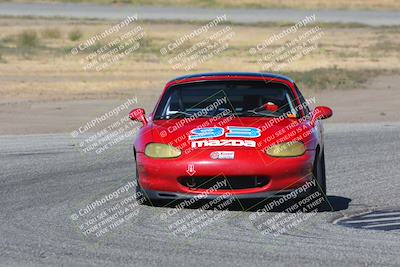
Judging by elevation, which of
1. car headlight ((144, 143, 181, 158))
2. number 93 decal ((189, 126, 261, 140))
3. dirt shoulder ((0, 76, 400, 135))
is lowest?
dirt shoulder ((0, 76, 400, 135))

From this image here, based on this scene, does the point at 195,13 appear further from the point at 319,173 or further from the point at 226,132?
the point at 226,132

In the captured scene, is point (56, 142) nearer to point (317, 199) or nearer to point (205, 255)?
point (317, 199)

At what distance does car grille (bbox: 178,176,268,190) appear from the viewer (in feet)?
35.0

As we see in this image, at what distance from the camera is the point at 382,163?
15.2 m

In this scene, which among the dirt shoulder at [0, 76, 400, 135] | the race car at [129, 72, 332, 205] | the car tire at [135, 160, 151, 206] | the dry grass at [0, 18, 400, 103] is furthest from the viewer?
the dry grass at [0, 18, 400, 103]

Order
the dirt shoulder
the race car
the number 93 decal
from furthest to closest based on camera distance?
the dirt shoulder < the number 93 decal < the race car

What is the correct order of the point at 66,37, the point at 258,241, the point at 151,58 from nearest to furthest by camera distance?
the point at 258,241, the point at 151,58, the point at 66,37

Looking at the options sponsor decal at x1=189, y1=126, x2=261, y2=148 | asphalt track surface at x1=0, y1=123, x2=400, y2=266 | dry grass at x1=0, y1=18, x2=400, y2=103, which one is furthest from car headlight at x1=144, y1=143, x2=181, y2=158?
dry grass at x1=0, y1=18, x2=400, y2=103

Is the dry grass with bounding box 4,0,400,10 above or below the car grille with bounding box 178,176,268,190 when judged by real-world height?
below

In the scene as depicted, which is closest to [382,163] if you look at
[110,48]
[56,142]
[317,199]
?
[317,199]

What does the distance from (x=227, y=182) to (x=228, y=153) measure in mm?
276

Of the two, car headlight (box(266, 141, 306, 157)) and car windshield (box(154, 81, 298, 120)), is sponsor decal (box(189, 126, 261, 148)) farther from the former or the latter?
car windshield (box(154, 81, 298, 120))

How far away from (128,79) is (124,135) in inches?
494

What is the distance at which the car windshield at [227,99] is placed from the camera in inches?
466
